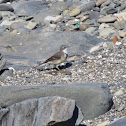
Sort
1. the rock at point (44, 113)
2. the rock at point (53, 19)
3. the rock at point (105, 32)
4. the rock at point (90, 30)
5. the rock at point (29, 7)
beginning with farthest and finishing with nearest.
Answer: the rock at point (29, 7), the rock at point (53, 19), the rock at point (90, 30), the rock at point (105, 32), the rock at point (44, 113)

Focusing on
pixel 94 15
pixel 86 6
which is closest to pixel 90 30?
pixel 94 15

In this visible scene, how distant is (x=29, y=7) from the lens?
1889 cm

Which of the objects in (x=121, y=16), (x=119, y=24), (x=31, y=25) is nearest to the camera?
(x=119, y=24)

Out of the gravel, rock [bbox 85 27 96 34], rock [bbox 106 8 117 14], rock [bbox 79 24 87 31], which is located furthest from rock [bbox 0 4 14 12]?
the gravel

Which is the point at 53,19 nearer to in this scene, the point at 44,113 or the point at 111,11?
the point at 111,11

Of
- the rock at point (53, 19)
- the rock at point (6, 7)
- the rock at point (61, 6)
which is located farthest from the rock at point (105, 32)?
the rock at point (6, 7)

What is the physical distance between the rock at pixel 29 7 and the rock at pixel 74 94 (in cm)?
1108

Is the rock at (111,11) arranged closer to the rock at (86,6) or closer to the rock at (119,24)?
the rock at (86,6)

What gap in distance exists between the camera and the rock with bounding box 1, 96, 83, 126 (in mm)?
5988

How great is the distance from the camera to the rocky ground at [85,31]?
9.21 metres

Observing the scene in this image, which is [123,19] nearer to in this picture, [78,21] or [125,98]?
[78,21]

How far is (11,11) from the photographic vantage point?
62.1 ft

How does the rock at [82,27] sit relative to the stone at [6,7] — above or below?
above

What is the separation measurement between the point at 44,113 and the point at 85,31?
807 centimetres
